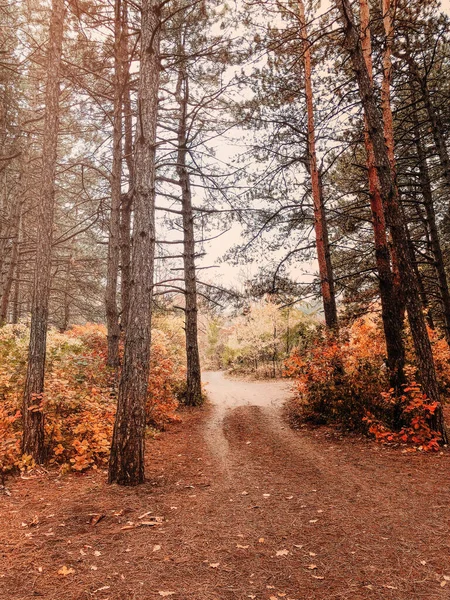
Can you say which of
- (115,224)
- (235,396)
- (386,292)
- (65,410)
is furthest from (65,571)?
(235,396)

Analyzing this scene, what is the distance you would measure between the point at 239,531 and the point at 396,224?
233 inches

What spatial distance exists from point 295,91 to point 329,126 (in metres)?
1.32

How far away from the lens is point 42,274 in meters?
5.89

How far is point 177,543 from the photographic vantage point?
11.3ft

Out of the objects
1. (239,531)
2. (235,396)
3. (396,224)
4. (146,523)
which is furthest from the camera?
(235,396)

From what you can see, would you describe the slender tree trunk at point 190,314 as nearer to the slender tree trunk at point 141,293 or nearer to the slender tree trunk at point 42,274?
the slender tree trunk at point 42,274

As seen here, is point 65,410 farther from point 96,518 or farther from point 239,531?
point 239,531

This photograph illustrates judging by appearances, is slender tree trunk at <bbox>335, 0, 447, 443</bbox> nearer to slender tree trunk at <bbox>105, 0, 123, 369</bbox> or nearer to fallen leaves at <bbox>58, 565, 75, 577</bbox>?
slender tree trunk at <bbox>105, 0, 123, 369</bbox>

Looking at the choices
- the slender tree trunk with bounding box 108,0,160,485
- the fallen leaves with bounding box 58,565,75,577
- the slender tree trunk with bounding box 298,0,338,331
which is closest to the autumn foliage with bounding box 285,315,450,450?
the slender tree trunk with bounding box 298,0,338,331

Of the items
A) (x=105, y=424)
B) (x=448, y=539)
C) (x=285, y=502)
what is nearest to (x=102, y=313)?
(x=105, y=424)

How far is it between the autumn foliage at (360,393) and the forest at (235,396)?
0.05 m

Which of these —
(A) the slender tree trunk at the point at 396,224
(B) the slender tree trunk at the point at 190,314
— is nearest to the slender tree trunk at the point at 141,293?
(A) the slender tree trunk at the point at 396,224

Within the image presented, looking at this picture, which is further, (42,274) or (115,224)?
(115,224)

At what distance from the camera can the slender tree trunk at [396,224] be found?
654 cm
